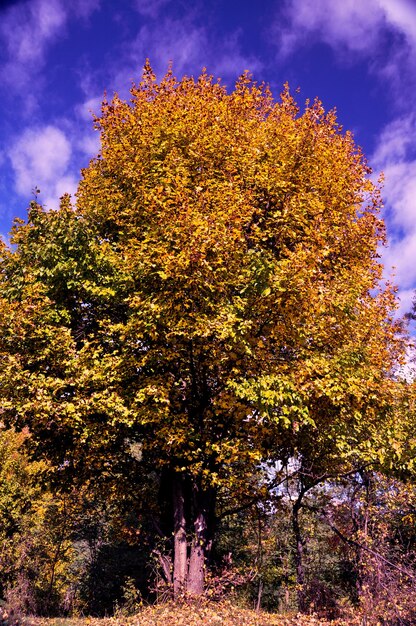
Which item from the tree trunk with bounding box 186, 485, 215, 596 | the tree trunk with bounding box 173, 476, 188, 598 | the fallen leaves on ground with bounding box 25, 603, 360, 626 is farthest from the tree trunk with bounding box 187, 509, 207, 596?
the fallen leaves on ground with bounding box 25, 603, 360, 626

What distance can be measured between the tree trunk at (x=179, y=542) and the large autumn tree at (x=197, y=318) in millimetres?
46

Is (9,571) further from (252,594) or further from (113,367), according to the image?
(113,367)

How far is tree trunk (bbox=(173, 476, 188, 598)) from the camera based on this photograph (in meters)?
10.9

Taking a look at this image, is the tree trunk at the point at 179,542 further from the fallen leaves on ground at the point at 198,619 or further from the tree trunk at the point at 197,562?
the fallen leaves on ground at the point at 198,619

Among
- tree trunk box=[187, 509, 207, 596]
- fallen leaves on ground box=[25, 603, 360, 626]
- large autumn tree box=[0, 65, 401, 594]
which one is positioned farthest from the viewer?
tree trunk box=[187, 509, 207, 596]

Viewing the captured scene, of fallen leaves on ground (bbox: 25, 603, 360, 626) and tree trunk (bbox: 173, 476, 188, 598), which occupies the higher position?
tree trunk (bbox: 173, 476, 188, 598)

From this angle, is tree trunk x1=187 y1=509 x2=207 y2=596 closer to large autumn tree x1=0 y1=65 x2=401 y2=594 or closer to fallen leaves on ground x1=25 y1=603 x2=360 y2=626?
large autumn tree x1=0 y1=65 x2=401 y2=594

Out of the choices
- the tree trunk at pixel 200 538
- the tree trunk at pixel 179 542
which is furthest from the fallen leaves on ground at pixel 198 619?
the tree trunk at pixel 200 538

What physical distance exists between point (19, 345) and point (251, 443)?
6353 millimetres

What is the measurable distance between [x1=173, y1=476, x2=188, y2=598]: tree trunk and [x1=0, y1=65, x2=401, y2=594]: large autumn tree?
0.05 m

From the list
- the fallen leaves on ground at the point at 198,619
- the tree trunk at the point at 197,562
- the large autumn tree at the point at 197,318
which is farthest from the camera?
the tree trunk at the point at 197,562

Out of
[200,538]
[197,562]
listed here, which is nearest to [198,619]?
[197,562]

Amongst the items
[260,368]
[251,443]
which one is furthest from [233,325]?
[251,443]

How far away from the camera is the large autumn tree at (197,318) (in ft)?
31.9
